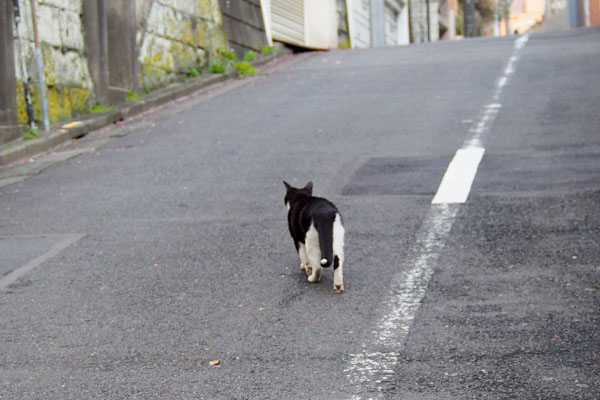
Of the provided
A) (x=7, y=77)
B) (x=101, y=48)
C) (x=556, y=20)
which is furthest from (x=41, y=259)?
(x=556, y=20)

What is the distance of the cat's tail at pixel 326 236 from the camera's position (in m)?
5.67

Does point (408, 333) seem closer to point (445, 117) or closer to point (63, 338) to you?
point (63, 338)

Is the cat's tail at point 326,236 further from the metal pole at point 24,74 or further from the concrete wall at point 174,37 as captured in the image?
the concrete wall at point 174,37

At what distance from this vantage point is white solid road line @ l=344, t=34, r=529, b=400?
4.45 metres

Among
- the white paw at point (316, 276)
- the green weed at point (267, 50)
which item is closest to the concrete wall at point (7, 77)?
the white paw at point (316, 276)

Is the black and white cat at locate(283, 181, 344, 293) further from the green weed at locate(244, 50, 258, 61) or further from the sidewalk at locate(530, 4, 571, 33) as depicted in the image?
the sidewalk at locate(530, 4, 571, 33)

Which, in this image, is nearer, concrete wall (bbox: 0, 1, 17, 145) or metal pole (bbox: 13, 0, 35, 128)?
concrete wall (bbox: 0, 1, 17, 145)

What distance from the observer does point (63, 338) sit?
208 inches

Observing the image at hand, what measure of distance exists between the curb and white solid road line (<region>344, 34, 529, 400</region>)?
5.85 m

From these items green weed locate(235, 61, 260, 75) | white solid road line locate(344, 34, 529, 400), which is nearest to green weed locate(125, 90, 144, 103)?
green weed locate(235, 61, 260, 75)

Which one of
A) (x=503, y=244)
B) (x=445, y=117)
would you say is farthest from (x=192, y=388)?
(x=445, y=117)

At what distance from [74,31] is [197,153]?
4.67m

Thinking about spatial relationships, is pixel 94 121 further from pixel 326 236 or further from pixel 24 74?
pixel 326 236

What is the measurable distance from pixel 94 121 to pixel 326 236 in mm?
9080
